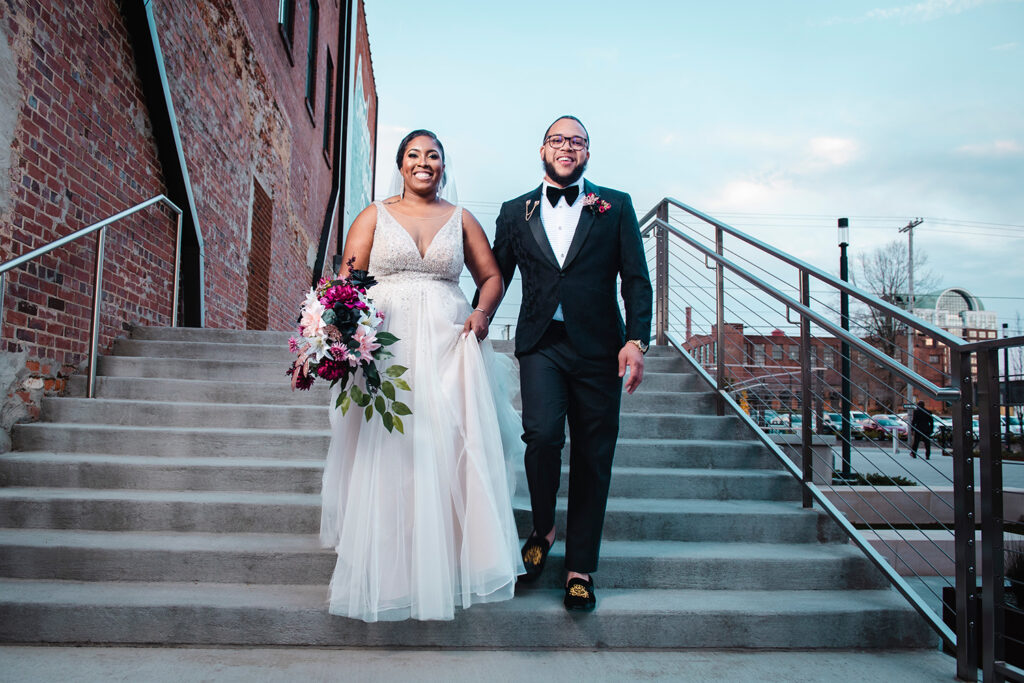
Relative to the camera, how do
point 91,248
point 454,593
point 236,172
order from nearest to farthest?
point 454,593, point 91,248, point 236,172

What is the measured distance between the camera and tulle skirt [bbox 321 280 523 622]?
2.51 meters

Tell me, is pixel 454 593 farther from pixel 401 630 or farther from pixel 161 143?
pixel 161 143

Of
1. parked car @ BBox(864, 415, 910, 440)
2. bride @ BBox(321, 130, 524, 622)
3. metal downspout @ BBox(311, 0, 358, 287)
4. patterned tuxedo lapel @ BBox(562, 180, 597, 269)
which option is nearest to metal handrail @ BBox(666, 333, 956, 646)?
parked car @ BBox(864, 415, 910, 440)

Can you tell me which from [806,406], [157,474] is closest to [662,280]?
[806,406]

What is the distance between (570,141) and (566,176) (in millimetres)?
144

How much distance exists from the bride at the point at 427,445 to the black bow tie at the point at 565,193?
1.16 ft

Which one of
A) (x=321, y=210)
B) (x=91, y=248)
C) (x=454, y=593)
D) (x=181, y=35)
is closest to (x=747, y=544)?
(x=454, y=593)

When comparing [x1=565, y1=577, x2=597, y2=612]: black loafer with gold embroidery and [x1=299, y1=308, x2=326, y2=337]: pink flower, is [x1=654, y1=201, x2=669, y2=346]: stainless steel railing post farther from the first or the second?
[x1=299, y1=308, x2=326, y2=337]: pink flower

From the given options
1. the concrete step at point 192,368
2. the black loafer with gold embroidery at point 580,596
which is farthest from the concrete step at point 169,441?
the black loafer with gold embroidery at point 580,596

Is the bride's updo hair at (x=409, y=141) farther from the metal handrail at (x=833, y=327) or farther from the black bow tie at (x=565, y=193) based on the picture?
the metal handrail at (x=833, y=327)

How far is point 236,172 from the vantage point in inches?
313

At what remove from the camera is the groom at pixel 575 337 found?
9.33ft

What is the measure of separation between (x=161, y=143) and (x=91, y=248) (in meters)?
1.36

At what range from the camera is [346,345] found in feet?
8.11
